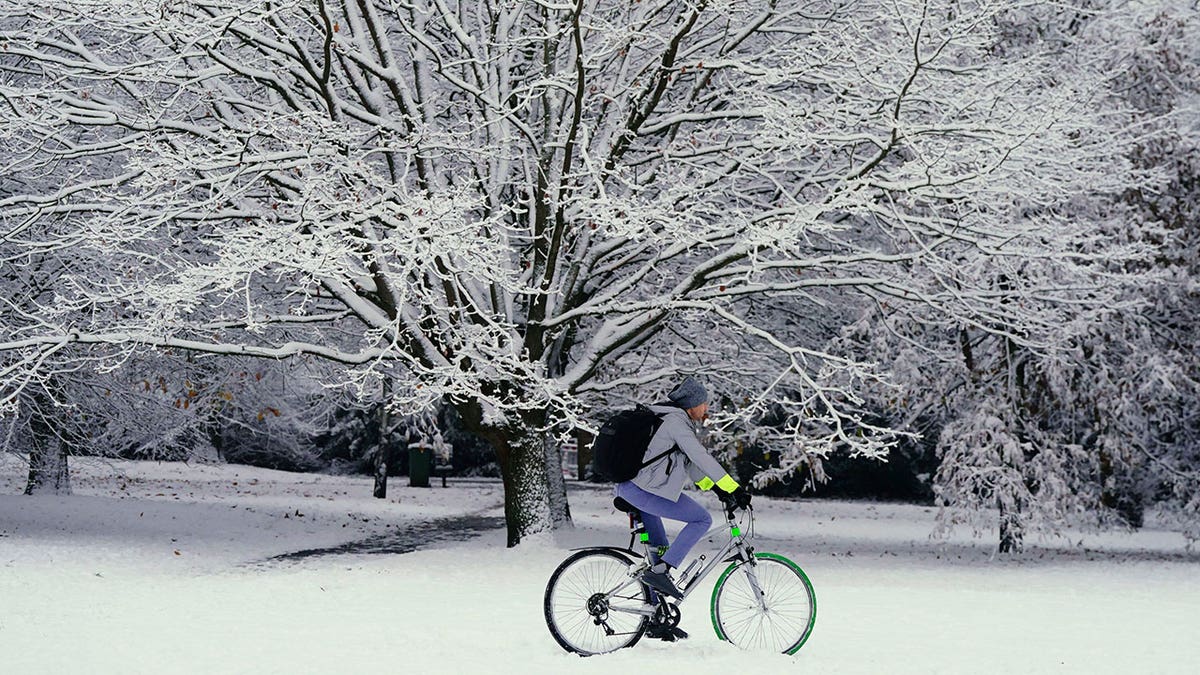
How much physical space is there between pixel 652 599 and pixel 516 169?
Answer: 30.6 feet

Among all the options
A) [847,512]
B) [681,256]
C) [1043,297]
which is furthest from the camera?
[847,512]

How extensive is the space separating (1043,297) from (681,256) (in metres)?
4.39

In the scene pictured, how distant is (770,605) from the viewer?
7.17 meters

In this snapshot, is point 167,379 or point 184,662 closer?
point 184,662

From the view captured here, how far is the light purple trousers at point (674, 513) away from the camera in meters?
7.03

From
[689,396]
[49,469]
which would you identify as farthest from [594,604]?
[49,469]

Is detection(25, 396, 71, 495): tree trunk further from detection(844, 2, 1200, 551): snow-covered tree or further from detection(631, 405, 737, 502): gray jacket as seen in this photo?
detection(631, 405, 737, 502): gray jacket

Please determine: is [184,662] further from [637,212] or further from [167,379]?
[167,379]

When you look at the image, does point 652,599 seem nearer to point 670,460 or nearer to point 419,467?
point 670,460

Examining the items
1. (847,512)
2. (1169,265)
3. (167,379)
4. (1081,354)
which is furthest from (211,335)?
(847,512)

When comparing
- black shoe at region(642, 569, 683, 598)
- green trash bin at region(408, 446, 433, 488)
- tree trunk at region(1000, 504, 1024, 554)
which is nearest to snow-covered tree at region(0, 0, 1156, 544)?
tree trunk at region(1000, 504, 1024, 554)

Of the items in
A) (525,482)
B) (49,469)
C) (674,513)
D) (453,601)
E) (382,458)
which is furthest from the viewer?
(382,458)

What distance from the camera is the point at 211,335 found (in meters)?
15.3

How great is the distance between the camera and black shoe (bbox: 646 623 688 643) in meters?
7.15
